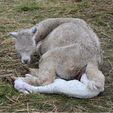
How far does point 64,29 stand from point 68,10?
10.9 feet

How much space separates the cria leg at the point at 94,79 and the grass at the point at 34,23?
18 cm

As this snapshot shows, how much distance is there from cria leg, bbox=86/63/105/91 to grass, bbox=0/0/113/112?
0.59ft

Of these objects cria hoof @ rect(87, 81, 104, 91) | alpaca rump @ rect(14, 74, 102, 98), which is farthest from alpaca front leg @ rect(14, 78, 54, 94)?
cria hoof @ rect(87, 81, 104, 91)

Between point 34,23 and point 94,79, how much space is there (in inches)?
139

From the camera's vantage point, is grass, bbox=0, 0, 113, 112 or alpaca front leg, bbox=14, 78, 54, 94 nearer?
grass, bbox=0, 0, 113, 112

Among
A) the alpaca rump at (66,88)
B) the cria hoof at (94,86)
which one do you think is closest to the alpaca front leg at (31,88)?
the alpaca rump at (66,88)

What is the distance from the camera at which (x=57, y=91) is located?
5699mm

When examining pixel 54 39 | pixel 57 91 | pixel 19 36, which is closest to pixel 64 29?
pixel 54 39

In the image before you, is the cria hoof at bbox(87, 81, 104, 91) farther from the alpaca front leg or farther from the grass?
the alpaca front leg

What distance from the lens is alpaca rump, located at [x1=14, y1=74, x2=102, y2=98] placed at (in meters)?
5.59

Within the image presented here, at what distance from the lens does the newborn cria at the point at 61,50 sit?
5875 millimetres

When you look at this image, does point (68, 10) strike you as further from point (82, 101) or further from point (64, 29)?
point (82, 101)

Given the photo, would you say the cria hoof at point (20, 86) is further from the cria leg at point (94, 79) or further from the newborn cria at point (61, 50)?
the cria leg at point (94, 79)

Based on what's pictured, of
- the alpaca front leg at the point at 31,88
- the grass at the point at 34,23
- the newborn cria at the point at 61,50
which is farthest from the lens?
the newborn cria at the point at 61,50
